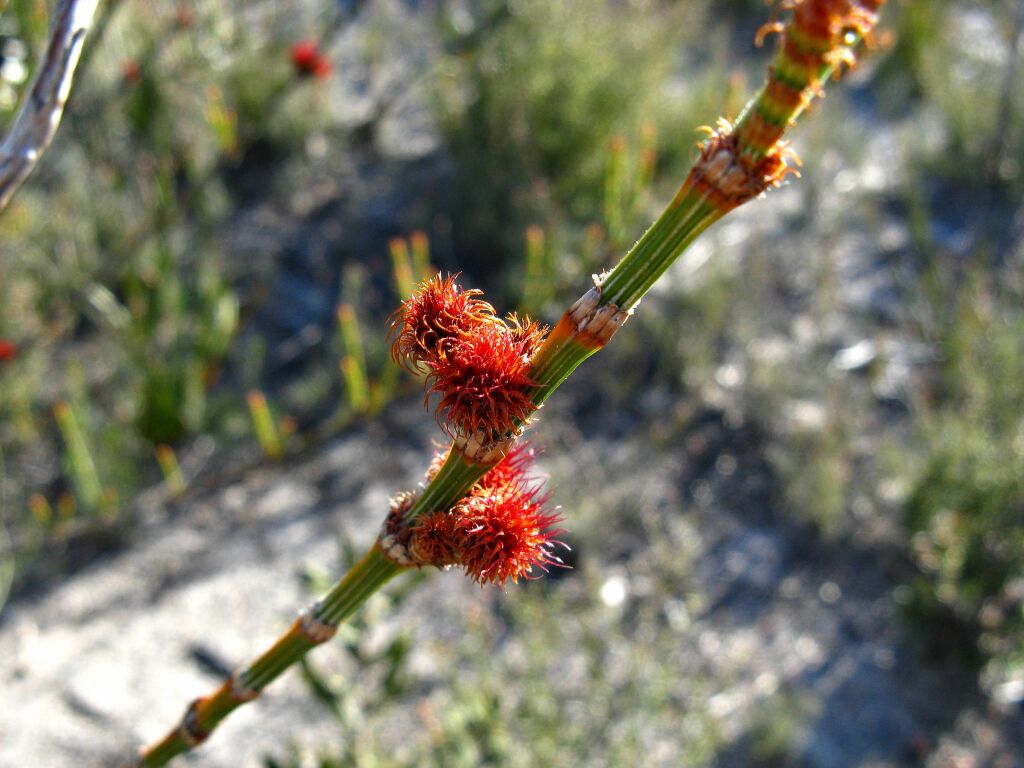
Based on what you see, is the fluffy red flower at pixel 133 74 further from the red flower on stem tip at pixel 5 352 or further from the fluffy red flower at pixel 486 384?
the fluffy red flower at pixel 486 384

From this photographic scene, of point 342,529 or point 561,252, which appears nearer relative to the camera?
point 342,529

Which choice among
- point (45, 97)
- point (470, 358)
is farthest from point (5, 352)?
point (470, 358)

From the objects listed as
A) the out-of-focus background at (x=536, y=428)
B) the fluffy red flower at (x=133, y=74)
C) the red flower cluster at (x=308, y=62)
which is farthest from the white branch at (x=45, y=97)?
the red flower cluster at (x=308, y=62)

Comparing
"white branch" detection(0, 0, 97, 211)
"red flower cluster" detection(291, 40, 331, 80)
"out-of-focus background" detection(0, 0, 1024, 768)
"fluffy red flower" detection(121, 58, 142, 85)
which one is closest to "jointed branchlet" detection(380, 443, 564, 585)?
"white branch" detection(0, 0, 97, 211)

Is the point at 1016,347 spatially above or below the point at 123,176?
below

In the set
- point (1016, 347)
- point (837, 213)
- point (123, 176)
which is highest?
point (123, 176)

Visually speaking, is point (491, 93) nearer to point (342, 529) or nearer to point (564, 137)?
point (564, 137)

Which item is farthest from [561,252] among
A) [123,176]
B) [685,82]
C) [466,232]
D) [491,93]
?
[685,82]
